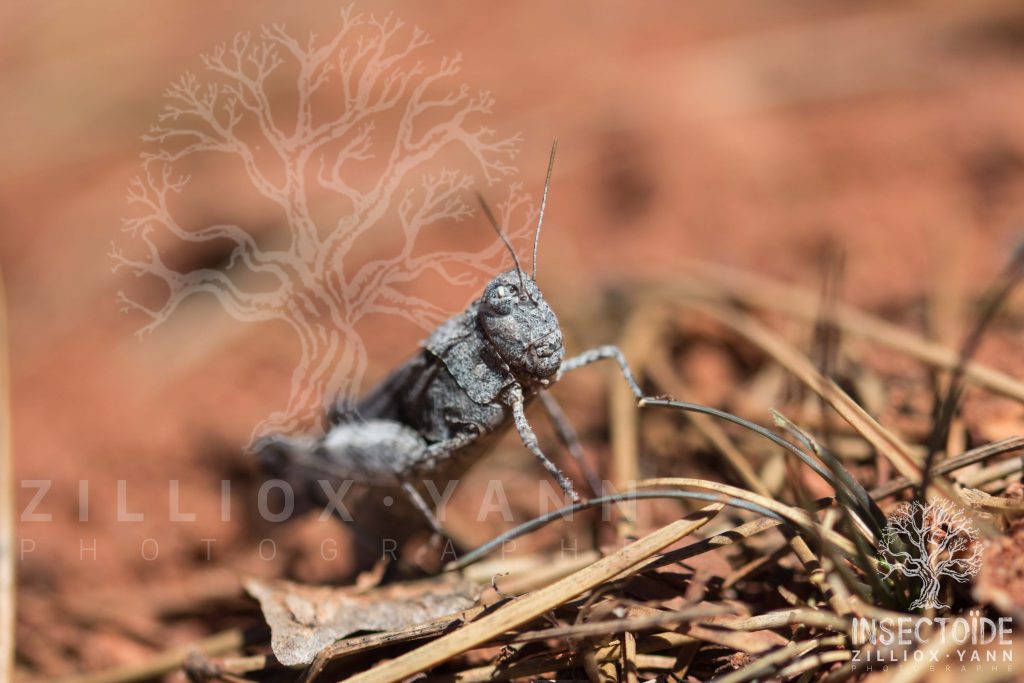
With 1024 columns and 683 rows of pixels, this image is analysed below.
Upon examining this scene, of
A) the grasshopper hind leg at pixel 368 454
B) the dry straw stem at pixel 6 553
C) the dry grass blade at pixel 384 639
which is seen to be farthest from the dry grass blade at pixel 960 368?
the dry straw stem at pixel 6 553

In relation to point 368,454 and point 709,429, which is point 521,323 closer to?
point 368,454

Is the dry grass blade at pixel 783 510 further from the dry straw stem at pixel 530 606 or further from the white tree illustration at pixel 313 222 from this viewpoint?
the white tree illustration at pixel 313 222

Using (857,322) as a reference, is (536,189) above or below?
above

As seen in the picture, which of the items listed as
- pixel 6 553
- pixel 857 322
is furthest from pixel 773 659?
pixel 6 553

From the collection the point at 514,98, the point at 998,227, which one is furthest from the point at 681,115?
the point at 998,227

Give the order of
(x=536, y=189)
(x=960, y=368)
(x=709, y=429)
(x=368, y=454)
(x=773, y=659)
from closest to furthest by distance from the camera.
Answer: (x=960, y=368), (x=773, y=659), (x=368, y=454), (x=709, y=429), (x=536, y=189)

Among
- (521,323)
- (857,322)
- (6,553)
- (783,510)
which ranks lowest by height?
(783,510)

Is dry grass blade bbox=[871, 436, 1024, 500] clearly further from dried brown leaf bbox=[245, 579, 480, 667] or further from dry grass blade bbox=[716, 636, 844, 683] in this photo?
dried brown leaf bbox=[245, 579, 480, 667]
